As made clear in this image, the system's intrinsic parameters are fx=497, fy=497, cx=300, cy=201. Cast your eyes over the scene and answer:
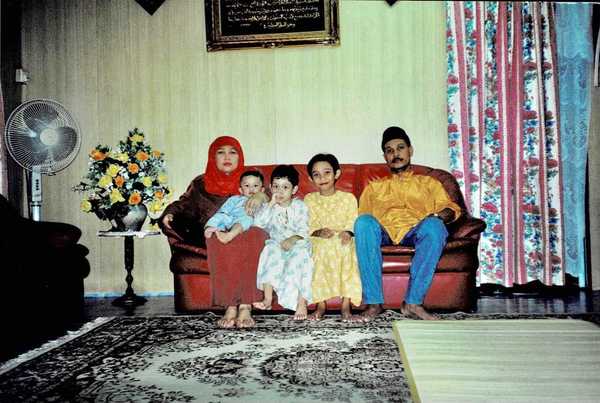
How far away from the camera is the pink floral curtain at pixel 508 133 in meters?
3.79

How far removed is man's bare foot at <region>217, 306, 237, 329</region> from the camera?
2711 millimetres

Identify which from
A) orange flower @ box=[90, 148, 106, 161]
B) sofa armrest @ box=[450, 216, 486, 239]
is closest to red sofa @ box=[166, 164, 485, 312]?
sofa armrest @ box=[450, 216, 486, 239]

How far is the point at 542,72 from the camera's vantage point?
3.81 m

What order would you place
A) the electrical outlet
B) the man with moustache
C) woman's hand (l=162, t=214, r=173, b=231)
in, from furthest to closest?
the electrical outlet → woman's hand (l=162, t=214, r=173, b=231) → the man with moustache

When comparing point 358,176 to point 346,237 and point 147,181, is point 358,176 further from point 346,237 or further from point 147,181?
point 147,181

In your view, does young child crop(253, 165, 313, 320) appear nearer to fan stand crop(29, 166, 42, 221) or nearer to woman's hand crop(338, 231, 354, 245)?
woman's hand crop(338, 231, 354, 245)

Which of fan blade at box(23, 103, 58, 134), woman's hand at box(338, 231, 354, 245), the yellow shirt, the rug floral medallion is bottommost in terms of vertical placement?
the rug floral medallion

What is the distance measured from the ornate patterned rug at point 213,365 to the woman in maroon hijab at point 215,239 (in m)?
0.16

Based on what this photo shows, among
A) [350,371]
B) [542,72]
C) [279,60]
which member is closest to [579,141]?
[542,72]

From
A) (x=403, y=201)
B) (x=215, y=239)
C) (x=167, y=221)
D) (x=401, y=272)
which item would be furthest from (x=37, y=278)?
(x=403, y=201)

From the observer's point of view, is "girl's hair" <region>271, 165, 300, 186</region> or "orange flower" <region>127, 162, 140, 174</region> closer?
"girl's hair" <region>271, 165, 300, 186</region>

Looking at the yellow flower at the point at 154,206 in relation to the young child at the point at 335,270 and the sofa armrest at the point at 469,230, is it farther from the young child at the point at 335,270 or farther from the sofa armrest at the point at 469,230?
the sofa armrest at the point at 469,230

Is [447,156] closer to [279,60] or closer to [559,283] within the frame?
[559,283]

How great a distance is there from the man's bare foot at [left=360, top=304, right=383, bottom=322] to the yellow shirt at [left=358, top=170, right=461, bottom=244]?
45 cm
